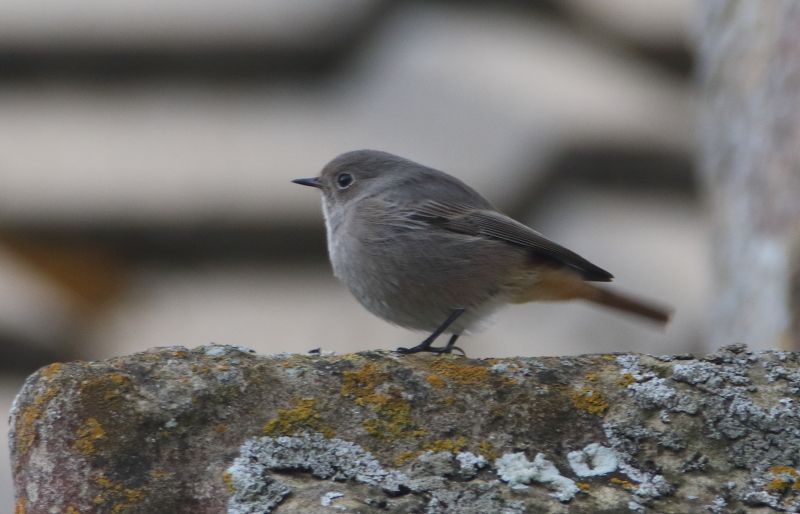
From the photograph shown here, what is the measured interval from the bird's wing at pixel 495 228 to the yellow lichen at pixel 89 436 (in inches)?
111

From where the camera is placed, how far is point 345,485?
9.45ft

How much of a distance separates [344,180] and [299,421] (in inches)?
140

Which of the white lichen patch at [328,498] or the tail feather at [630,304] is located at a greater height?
the tail feather at [630,304]

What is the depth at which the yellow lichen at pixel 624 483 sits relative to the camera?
2902 millimetres

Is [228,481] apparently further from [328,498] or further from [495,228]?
[495,228]

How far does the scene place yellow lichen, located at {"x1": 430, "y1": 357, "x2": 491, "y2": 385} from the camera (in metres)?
3.12

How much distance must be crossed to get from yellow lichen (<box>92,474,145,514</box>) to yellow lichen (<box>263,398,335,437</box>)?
0.30 metres

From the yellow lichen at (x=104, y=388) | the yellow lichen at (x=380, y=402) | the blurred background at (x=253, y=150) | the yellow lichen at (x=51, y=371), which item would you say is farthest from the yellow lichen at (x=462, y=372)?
the blurred background at (x=253, y=150)

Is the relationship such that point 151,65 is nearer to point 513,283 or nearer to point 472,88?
point 472,88

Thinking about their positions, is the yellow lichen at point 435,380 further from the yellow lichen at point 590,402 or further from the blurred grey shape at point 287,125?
the blurred grey shape at point 287,125

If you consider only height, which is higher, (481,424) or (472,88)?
(472,88)

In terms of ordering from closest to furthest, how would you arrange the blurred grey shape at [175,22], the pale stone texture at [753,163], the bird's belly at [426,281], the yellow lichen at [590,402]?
the yellow lichen at [590,402] → the pale stone texture at [753,163] → the bird's belly at [426,281] → the blurred grey shape at [175,22]

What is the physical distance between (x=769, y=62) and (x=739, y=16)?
56cm

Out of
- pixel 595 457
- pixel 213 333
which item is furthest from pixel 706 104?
pixel 213 333
